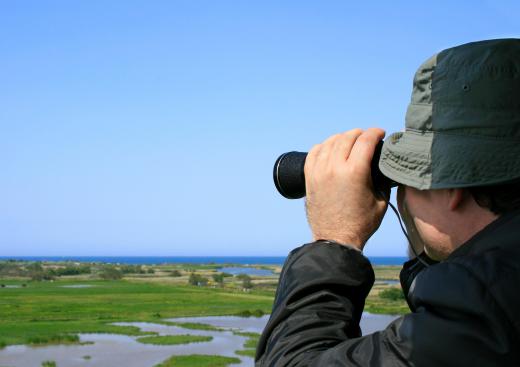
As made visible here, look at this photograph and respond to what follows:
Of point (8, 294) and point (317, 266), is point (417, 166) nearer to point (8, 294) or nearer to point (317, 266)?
point (317, 266)

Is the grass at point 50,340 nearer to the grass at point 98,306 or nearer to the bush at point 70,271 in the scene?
the grass at point 98,306

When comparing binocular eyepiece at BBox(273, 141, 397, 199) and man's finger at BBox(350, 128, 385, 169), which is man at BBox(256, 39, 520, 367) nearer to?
man's finger at BBox(350, 128, 385, 169)

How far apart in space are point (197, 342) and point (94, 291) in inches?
665

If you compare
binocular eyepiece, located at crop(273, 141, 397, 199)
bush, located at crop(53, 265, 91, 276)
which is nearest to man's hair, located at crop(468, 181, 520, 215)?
binocular eyepiece, located at crop(273, 141, 397, 199)

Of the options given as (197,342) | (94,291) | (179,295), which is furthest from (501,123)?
(94,291)

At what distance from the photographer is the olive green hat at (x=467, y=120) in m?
0.79

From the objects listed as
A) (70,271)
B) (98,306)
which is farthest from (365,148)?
(70,271)

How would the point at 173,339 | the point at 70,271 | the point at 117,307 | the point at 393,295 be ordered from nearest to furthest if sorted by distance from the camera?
the point at 173,339, the point at 117,307, the point at 393,295, the point at 70,271

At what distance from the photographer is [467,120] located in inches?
31.2

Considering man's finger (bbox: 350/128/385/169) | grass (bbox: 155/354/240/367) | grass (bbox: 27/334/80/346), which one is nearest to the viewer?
man's finger (bbox: 350/128/385/169)

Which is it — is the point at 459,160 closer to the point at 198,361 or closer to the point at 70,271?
the point at 198,361

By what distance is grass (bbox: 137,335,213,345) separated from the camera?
16.8 m

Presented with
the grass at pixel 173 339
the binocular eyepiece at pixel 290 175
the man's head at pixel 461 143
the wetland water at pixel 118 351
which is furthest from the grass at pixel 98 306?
the man's head at pixel 461 143

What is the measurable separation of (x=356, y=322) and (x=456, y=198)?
0.22 m
